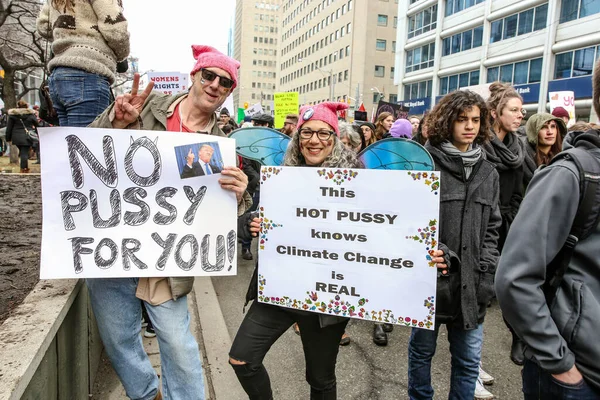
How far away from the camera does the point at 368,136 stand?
6145mm

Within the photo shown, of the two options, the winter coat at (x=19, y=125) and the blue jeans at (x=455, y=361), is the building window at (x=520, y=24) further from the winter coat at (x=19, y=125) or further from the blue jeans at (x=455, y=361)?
the blue jeans at (x=455, y=361)

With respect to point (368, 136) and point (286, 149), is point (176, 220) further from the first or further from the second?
point (368, 136)

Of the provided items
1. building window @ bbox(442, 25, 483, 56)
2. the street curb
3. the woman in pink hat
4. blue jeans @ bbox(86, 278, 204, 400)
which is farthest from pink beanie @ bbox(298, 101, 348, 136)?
building window @ bbox(442, 25, 483, 56)

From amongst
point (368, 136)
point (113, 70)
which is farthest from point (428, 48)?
point (113, 70)

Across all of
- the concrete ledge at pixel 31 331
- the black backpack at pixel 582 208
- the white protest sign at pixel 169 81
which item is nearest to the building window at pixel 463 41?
the white protest sign at pixel 169 81

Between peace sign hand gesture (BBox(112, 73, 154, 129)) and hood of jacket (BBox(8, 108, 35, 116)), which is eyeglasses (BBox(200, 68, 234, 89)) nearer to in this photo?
peace sign hand gesture (BBox(112, 73, 154, 129))

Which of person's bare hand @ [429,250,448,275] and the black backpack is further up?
the black backpack

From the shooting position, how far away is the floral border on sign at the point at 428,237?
6.78 feet

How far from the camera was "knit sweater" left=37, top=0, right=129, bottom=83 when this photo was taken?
2.71 meters

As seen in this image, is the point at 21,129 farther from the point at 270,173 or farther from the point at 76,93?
the point at 270,173

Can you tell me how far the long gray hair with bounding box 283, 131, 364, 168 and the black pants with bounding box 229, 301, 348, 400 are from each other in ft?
2.74

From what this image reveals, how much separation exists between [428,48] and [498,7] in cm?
869

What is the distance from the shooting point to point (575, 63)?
24.8 m

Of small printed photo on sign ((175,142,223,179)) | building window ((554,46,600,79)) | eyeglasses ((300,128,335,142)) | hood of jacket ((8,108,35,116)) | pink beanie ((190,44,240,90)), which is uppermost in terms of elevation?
building window ((554,46,600,79))
